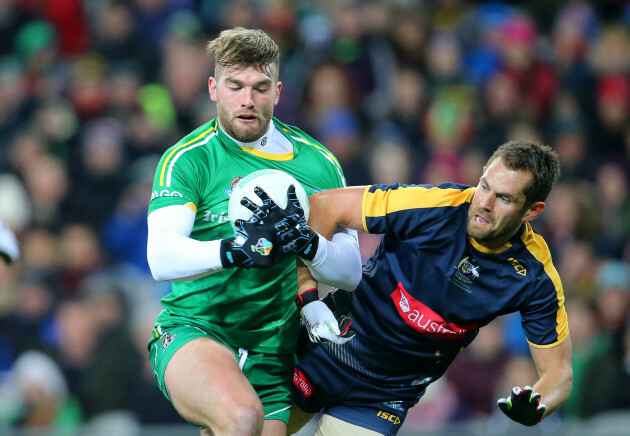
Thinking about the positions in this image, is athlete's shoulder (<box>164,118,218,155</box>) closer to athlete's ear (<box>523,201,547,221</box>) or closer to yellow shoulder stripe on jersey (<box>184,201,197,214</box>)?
yellow shoulder stripe on jersey (<box>184,201,197,214</box>)

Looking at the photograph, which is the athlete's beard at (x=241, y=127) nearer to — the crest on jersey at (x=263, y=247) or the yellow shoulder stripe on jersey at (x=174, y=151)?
the yellow shoulder stripe on jersey at (x=174, y=151)

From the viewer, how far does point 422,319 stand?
15.4 feet

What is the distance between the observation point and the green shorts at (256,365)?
4.50 metres

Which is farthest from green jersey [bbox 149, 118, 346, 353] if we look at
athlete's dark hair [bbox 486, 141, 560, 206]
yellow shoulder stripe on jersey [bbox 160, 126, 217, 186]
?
athlete's dark hair [bbox 486, 141, 560, 206]

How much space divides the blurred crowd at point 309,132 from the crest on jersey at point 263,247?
3985mm

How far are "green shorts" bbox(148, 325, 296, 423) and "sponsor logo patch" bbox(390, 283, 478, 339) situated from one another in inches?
26.2

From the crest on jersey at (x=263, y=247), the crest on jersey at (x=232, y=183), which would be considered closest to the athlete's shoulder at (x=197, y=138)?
the crest on jersey at (x=232, y=183)

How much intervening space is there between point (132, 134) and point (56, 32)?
1804mm

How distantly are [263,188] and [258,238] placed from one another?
0.89 feet

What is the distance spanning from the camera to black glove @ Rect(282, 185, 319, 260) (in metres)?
4.11

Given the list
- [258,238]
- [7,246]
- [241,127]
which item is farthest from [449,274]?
[7,246]

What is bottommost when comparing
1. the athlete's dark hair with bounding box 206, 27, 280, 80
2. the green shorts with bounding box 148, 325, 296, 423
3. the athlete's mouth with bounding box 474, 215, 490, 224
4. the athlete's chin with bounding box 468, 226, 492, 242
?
the green shorts with bounding box 148, 325, 296, 423

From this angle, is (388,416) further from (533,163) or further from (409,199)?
(533,163)

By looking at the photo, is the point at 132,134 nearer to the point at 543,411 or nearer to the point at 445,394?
the point at 445,394
